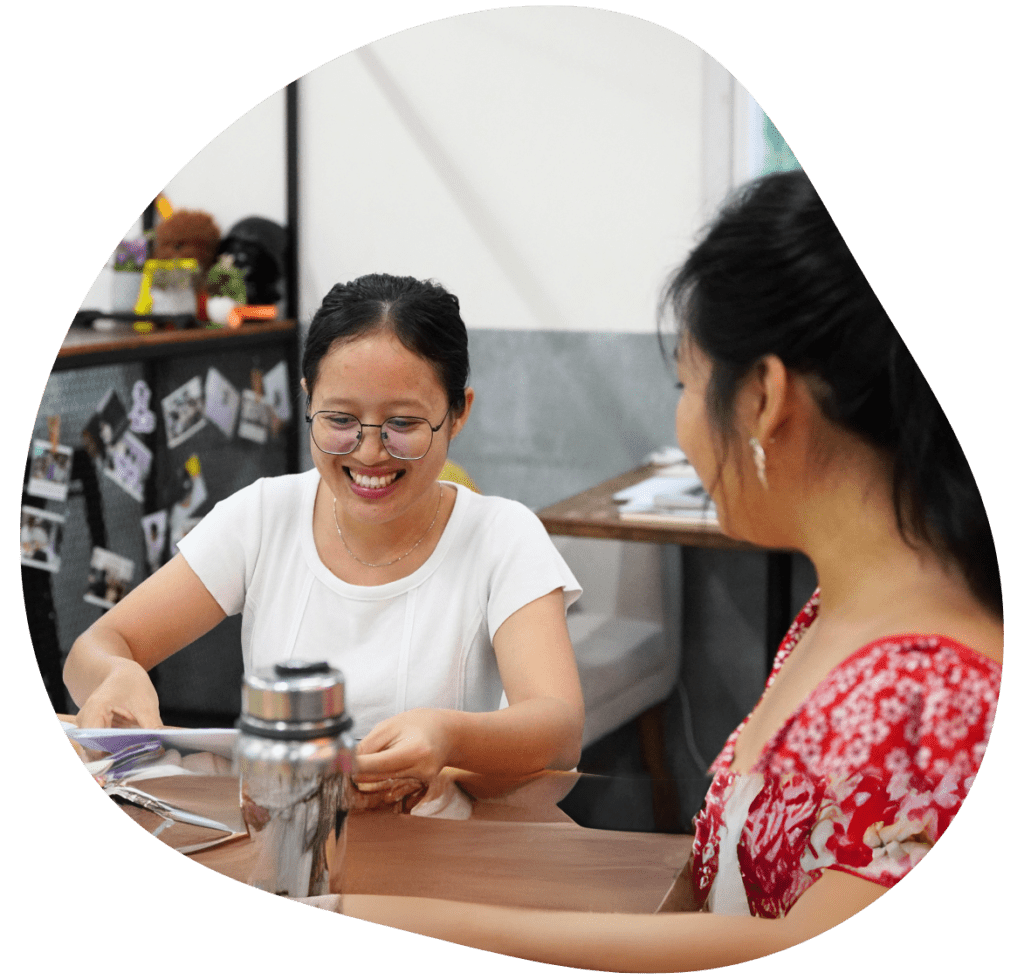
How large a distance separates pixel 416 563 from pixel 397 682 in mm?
132

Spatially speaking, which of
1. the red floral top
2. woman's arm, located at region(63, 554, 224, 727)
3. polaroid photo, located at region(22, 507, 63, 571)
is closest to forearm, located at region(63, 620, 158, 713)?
woman's arm, located at region(63, 554, 224, 727)

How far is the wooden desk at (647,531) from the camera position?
1.59m

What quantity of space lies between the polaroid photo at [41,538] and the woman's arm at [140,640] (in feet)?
0.43

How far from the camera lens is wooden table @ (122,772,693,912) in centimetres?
161

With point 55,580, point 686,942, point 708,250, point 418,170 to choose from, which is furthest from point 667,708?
point 55,580

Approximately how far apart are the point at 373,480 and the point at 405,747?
29 cm

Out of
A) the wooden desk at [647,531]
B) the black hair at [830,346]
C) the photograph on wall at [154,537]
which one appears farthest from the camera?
the photograph on wall at [154,537]

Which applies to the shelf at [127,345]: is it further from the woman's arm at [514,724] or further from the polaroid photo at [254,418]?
the woman's arm at [514,724]

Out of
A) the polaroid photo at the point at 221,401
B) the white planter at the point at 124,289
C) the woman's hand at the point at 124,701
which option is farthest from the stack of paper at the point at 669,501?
the white planter at the point at 124,289

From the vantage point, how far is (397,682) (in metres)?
1.65

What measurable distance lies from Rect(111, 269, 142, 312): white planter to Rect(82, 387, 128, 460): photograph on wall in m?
0.12

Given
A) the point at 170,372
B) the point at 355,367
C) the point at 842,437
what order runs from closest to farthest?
the point at 842,437, the point at 355,367, the point at 170,372

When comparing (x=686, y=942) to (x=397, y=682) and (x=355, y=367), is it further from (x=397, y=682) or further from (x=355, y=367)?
(x=355, y=367)

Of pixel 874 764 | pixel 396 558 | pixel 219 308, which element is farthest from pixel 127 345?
pixel 874 764
